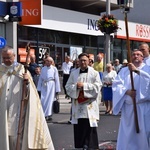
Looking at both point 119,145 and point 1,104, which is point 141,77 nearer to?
point 119,145

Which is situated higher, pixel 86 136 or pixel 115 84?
pixel 115 84

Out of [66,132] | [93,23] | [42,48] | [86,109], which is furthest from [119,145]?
[93,23]

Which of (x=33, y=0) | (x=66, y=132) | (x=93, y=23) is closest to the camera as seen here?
(x=66, y=132)

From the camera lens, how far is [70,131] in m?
11.3

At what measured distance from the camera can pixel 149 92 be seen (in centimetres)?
699

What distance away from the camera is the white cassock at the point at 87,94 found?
8430 mm

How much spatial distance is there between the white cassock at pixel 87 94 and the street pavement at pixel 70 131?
2.65 ft

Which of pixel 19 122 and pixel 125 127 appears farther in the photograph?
pixel 125 127

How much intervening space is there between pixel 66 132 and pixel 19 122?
4.88 meters

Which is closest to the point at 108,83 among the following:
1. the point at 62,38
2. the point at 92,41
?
the point at 62,38

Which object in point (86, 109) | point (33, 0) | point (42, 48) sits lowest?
point (86, 109)

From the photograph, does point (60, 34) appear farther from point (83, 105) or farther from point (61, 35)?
point (83, 105)

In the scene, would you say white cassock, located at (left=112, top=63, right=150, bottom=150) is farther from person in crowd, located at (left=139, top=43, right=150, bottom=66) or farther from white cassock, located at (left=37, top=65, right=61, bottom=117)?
white cassock, located at (left=37, top=65, right=61, bottom=117)

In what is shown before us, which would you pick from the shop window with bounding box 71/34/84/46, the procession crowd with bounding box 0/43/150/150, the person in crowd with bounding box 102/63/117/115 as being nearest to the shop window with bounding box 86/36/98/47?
the shop window with bounding box 71/34/84/46
